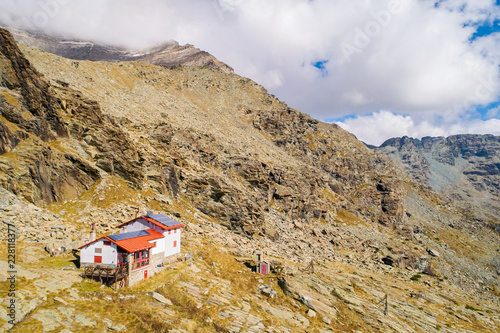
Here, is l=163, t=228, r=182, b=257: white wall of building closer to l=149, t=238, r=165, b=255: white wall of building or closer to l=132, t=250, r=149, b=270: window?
l=149, t=238, r=165, b=255: white wall of building

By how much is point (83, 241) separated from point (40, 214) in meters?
5.73

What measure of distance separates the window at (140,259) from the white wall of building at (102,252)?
5.64 feet

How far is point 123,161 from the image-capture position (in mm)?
46500

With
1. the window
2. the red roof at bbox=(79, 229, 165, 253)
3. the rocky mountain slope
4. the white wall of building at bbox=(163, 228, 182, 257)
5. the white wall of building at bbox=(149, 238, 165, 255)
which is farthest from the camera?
the white wall of building at bbox=(163, 228, 182, 257)

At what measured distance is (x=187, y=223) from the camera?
4659cm

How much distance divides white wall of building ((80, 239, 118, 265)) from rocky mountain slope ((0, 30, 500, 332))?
4.90 ft

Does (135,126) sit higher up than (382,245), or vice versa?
(135,126)

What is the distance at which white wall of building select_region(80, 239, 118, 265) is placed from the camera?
25.9m

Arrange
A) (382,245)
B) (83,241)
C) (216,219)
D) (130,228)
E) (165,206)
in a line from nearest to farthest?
(83,241), (130,228), (165,206), (216,219), (382,245)

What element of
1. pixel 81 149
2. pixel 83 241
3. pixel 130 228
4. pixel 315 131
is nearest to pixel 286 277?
pixel 130 228

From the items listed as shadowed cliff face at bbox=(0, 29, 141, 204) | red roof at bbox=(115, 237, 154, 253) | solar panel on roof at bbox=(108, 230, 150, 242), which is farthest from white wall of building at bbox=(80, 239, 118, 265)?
shadowed cliff face at bbox=(0, 29, 141, 204)

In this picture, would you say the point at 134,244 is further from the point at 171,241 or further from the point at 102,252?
the point at 171,241

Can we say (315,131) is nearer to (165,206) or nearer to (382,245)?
(382,245)

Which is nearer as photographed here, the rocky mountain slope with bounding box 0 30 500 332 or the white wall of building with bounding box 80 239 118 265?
the rocky mountain slope with bounding box 0 30 500 332
